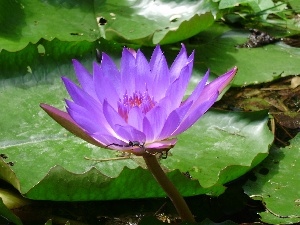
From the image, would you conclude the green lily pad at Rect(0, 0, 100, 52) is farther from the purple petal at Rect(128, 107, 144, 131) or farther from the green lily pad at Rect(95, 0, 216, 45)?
the purple petal at Rect(128, 107, 144, 131)

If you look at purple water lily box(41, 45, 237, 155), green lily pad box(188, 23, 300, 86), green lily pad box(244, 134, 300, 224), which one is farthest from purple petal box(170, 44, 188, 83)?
green lily pad box(188, 23, 300, 86)

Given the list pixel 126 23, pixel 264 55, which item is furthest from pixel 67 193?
pixel 264 55

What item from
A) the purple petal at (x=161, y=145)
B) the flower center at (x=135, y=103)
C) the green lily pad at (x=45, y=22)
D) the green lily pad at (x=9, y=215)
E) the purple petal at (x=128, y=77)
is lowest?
the green lily pad at (x=9, y=215)

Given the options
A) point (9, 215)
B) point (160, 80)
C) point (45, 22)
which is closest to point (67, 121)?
point (160, 80)

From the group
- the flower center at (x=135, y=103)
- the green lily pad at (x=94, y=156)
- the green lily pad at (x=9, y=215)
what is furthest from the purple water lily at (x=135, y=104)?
the green lily pad at (x=9, y=215)

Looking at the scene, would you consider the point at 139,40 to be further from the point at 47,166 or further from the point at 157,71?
the point at 157,71

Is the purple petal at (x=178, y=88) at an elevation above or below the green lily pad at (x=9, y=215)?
above

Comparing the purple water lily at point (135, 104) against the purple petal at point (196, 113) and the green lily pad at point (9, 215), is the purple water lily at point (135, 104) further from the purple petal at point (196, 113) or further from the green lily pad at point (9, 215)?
the green lily pad at point (9, 215)
